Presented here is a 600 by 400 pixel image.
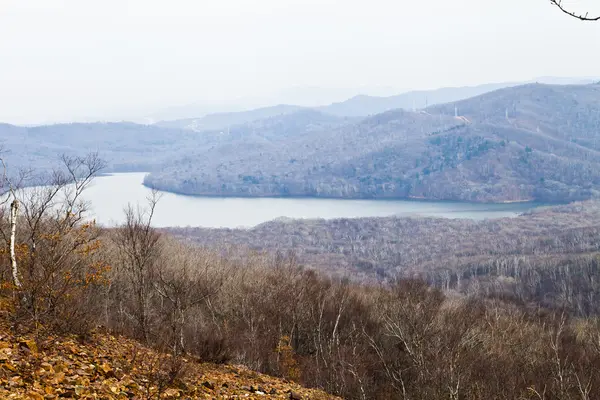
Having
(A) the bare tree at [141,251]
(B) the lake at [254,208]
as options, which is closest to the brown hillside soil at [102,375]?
(A) the bare tree at [141,251]

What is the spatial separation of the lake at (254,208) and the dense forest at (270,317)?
73678 millimetres

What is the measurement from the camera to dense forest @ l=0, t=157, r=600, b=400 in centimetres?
937

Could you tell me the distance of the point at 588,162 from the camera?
178000 millimetres

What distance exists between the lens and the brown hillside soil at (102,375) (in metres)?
6.52

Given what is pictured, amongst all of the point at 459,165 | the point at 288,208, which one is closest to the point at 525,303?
the point at 288,208

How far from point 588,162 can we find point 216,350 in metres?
198

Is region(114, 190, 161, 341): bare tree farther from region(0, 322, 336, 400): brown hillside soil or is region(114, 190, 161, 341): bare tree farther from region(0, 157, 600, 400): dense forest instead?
region(0, 322, 336, 400): brown hillside soil

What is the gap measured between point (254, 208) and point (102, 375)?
14619 centimetres

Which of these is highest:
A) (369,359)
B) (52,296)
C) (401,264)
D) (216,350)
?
(52,296)

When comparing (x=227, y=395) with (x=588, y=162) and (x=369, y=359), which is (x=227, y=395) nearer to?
(x=369, y=359)

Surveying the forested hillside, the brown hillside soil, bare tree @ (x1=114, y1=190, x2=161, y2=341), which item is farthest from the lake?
the brown hillside soil

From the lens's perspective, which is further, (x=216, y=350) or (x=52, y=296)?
(x=216, y=350)

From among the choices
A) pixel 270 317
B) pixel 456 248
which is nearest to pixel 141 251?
pixel 270 317

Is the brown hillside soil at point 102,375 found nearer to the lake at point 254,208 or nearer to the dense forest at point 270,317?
the dense forest at point 270,317
